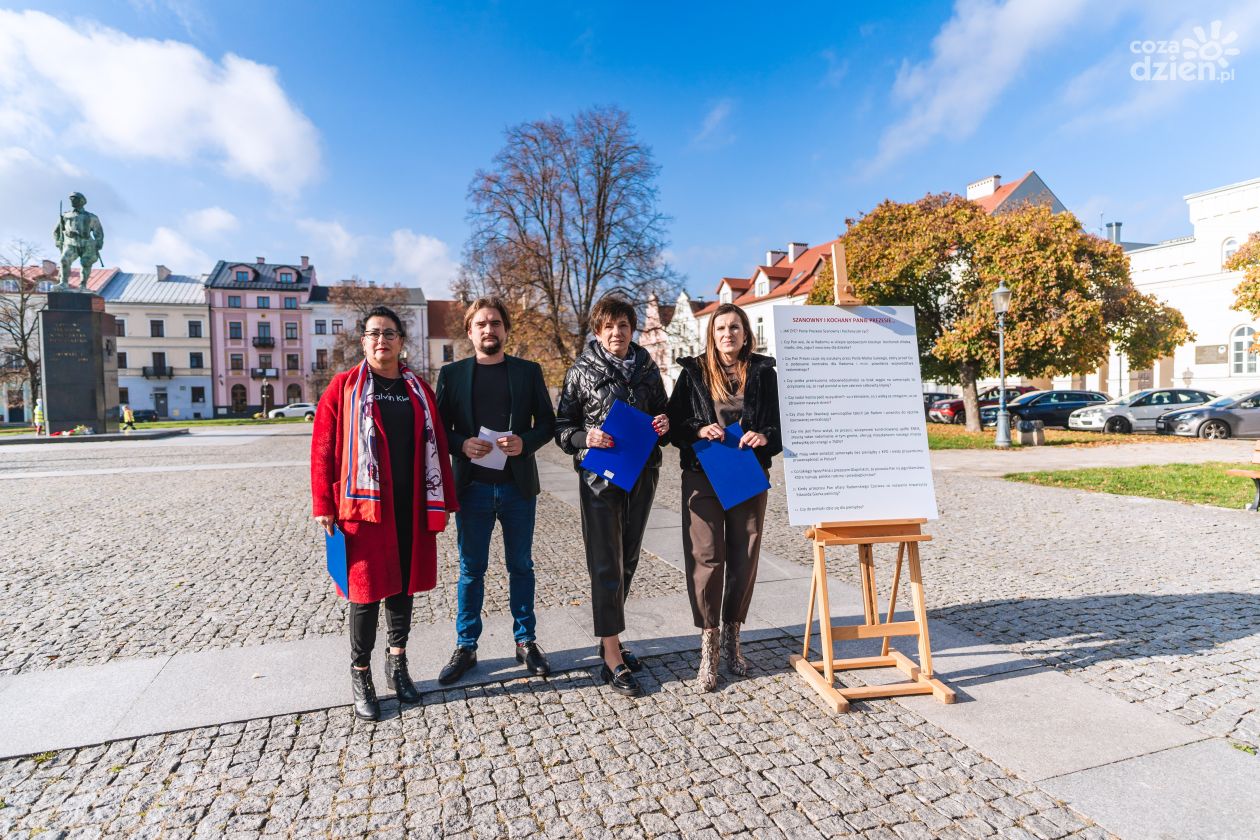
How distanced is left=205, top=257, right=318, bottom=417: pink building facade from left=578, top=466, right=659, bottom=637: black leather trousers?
67.9 m

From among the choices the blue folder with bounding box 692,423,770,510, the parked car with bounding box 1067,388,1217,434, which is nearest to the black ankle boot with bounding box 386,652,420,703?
the blue folder with bounding box 692,423,770,510

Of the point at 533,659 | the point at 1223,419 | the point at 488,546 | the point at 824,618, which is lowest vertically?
the point at 533,659

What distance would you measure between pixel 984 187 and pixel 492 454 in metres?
49.7

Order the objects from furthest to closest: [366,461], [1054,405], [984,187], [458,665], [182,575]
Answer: [984,187]
[1054,405]
[182,575]
[458,665]
[366,461]

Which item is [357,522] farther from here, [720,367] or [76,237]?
[76,237]

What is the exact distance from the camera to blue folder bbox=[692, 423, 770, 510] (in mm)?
3510

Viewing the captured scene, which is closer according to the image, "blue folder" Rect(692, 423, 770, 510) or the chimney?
"blue folder" Rect(692, 423, 770, 510)

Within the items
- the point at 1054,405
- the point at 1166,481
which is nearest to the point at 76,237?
the point at 1166,481

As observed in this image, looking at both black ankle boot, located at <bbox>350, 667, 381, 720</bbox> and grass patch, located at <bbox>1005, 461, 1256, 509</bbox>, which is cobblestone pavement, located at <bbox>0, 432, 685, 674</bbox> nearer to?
black ankle boot, located at <bbox>350, 667, 381, 720</bbox>

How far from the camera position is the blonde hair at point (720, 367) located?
11.9ft

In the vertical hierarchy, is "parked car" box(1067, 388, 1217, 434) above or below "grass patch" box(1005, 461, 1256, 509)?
above

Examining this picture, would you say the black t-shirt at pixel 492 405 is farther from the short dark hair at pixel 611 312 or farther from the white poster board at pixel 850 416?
the white poster board at pixel 850 416

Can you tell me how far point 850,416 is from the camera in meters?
3.66

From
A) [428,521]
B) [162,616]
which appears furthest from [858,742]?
[162,616]
